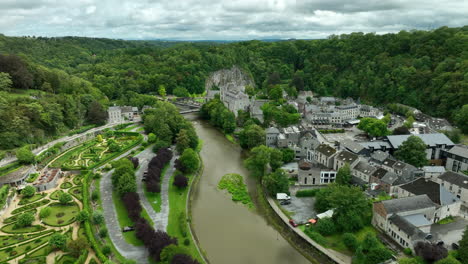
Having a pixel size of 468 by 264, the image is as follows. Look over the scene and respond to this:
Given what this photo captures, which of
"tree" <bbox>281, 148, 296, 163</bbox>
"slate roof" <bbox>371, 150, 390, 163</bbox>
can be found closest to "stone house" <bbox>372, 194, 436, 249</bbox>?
"slate roof" <bbox>371, 150, 390, 163</bbox>

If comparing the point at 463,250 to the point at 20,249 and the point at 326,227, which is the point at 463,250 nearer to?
the point at 326,227

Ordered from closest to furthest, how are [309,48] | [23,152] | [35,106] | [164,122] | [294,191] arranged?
1. [294,191]
2. [23,152]
3. [35,106]
4. [164,122]
5. [309,48]

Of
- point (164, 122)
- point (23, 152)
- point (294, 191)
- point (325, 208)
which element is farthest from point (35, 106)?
point (325, 208)

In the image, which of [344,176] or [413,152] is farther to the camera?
[413,152]

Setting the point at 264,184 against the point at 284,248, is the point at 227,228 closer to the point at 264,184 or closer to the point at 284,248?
the point at 284,248

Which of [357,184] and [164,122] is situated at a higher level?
[164,122]

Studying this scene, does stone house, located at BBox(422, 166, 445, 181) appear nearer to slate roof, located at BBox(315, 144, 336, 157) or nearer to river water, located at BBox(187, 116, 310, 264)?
slate roof, located at BBox(315, 144, 336, 157)

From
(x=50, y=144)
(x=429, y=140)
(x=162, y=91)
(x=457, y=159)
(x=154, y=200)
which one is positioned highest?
(x=162, y=91)

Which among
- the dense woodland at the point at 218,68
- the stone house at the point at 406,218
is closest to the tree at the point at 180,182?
the stone house at the point at 406,218

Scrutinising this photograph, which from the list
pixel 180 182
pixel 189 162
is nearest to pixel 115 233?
pixel 180 182
